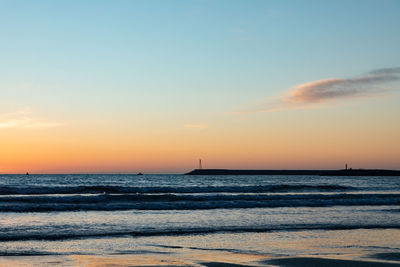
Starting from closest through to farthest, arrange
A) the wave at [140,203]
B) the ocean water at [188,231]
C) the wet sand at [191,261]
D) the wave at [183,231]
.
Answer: the wet sand at [191,261] < the ocean water at [188,231] < the wave at [183,231] < the wave at [140,203]

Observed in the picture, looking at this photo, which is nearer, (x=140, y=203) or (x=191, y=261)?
(x=191, y=261)

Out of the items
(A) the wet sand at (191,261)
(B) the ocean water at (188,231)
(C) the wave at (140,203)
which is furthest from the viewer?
(C) the wave at (140,203)

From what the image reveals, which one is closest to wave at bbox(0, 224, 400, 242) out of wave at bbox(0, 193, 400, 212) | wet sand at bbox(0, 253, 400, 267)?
wet sand at bbox(0, 253, 400, 267)

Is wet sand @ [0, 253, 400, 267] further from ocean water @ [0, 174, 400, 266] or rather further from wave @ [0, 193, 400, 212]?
wave @ [0, 193, 400, 212]

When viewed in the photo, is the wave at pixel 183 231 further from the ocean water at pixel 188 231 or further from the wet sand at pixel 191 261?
the wet sand at pixel 191 261

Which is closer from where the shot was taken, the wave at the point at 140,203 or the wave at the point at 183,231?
the wave at the point at 183,231

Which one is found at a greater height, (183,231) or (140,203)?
(140,203)

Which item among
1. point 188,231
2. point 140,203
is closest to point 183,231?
point 188,231

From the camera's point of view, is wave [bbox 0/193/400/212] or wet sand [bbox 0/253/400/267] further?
wave [bbox 0/193/400/212]

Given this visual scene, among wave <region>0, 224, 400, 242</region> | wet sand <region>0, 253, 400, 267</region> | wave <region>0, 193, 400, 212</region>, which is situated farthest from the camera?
wave <region>0, 193, 400, 212</region>

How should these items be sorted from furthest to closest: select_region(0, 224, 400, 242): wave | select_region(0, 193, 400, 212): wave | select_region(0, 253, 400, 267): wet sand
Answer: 1. select_region(0, 193, 400, 212): wave
2. select_region(0, 224, 400, 242): wave
3. select_region(0, 253, 400, 267): wet sand

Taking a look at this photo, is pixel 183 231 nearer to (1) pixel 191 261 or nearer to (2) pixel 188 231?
(2) pixel 188 231

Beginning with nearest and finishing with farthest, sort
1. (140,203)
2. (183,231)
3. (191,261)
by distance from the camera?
(191,261), (183,231), (140,203)

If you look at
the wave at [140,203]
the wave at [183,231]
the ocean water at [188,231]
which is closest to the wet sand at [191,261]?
the ocean water at [188,231]
